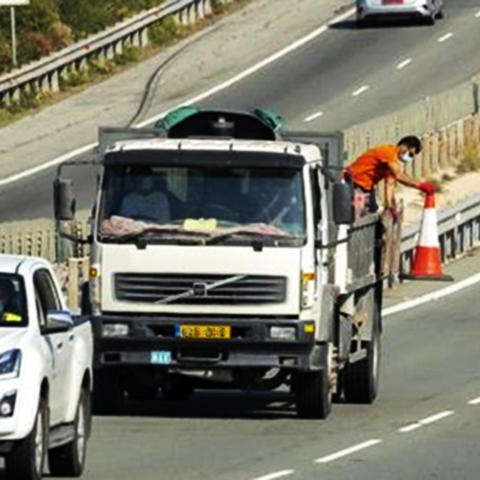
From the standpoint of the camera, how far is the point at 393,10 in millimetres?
64750

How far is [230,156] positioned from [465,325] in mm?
9020

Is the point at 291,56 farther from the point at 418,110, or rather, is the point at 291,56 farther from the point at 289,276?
the point at 289,276

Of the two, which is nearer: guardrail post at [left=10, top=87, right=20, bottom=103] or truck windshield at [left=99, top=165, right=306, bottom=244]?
truck windshield at [left=99, top=165, right=306, bottom=244]

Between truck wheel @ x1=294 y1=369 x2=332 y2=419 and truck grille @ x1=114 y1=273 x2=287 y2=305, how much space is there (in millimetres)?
697

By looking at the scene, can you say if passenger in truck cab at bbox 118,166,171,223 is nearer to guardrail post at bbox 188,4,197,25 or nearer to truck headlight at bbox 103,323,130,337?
truck headlight at bbox 103,323,130,337

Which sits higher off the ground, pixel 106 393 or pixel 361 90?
pixel 361 90

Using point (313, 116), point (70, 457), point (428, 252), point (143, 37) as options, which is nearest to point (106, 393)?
point (70, 457)

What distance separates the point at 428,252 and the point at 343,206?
12.3 metres

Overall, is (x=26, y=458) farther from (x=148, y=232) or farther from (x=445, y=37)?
(x=445, y=37)

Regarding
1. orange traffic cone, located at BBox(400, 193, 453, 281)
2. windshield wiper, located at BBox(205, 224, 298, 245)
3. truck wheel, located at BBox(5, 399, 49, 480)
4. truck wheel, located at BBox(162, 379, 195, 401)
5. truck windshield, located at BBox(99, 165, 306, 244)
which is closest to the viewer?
truck wheel, located at BBox(5, 399, 49, 480)

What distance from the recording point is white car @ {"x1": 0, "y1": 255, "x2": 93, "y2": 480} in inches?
634

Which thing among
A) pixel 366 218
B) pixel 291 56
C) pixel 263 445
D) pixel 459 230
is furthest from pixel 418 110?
pixel 263 445

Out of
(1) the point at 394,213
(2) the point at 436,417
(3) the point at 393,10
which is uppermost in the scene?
(3) the point at 393,10

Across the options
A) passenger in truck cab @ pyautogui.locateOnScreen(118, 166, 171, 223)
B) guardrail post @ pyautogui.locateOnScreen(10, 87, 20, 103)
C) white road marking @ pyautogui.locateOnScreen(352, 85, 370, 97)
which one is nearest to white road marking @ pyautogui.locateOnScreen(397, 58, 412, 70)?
white road marking @ pyautogui.locateOnScreen(352, 85, 370, 97)
